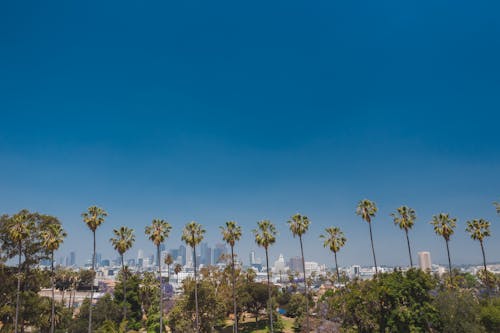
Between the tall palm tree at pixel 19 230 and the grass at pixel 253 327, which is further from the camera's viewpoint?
the grass at pixel 253 327

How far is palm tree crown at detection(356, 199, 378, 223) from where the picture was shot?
2441 inches

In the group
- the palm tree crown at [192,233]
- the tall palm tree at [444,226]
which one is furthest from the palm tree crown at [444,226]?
the palm tree crown at [192,233]

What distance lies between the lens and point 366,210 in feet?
205

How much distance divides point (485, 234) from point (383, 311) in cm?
3245

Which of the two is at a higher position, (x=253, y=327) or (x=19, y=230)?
(x=19, y=230)

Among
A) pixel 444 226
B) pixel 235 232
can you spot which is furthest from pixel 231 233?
pixel 444 226

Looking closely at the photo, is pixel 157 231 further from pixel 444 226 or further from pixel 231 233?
pixel 444 226

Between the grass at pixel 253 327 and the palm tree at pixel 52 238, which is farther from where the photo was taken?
the grass at pixel 253 327

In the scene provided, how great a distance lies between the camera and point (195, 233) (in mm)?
→ 57906

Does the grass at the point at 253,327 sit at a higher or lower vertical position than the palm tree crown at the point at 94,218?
lower

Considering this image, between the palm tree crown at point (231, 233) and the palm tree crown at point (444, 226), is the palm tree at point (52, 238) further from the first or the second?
the palm tree crown at point (444, 226)

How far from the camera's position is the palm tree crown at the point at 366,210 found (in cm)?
6200

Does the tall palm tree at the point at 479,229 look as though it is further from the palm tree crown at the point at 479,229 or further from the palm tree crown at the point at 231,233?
the palm tree crown at the point at 231,233

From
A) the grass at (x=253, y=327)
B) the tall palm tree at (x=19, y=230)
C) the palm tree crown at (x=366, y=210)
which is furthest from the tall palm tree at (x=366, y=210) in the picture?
the tall palm tree at (x=19, y=230)
